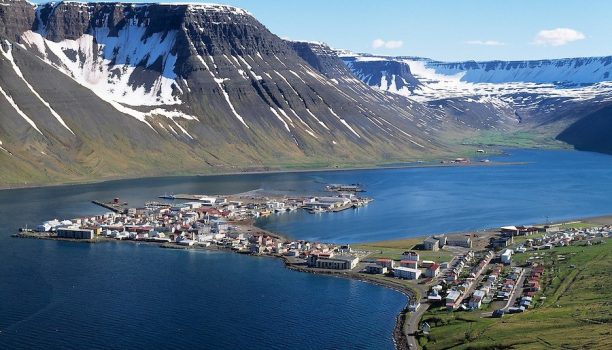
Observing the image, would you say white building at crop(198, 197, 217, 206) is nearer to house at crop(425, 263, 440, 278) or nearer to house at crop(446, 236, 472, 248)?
house at crop(446, 236, 472, 248)

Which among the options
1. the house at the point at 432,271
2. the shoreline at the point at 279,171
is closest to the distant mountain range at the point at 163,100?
the shoreline at the point at 279,171

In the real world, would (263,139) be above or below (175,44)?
below

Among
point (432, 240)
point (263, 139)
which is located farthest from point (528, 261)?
point (263, 139)

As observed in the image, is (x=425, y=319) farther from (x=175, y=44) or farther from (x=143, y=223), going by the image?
(x=175, y=44)

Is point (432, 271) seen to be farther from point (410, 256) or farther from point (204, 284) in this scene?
point (204, 284)

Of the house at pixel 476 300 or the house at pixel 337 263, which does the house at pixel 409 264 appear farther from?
the house at pixel 476 300
